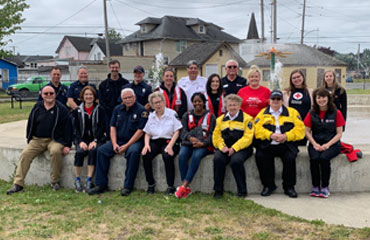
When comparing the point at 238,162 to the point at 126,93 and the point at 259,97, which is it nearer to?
the point at 259,97

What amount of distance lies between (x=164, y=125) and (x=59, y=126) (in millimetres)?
1781

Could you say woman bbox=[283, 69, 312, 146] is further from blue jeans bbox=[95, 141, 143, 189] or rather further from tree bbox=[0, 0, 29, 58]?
tree bbox=[0, 0, 29, 58]

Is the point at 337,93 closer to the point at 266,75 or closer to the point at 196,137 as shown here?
the point at 196,137

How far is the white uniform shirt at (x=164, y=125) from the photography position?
18.2 feet

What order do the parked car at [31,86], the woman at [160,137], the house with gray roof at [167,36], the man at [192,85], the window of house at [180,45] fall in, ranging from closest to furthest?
the woman at [160,137] < the man at [192,85] < the parked car at [31,86] < the house with gray roof at [167,36] < the window of house at [180,45]

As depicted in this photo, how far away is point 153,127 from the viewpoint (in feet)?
18.4

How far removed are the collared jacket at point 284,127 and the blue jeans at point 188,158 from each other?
0.82 meters

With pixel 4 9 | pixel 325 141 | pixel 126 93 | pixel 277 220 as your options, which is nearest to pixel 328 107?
pixel 325 141

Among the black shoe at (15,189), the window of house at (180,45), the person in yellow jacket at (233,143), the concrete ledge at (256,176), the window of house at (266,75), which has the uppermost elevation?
the window of house at (180,45)

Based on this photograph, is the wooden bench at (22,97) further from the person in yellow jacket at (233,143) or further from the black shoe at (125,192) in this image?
the person in yellow jacket at (233,143)

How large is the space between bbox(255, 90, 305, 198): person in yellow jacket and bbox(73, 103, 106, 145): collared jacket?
2.42 m

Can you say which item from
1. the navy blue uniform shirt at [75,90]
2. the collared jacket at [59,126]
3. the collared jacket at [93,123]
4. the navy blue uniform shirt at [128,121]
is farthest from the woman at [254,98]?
the navy blue uniform shirt at [75,90]

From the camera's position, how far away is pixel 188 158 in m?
5.42

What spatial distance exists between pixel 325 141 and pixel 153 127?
2.47 meters
